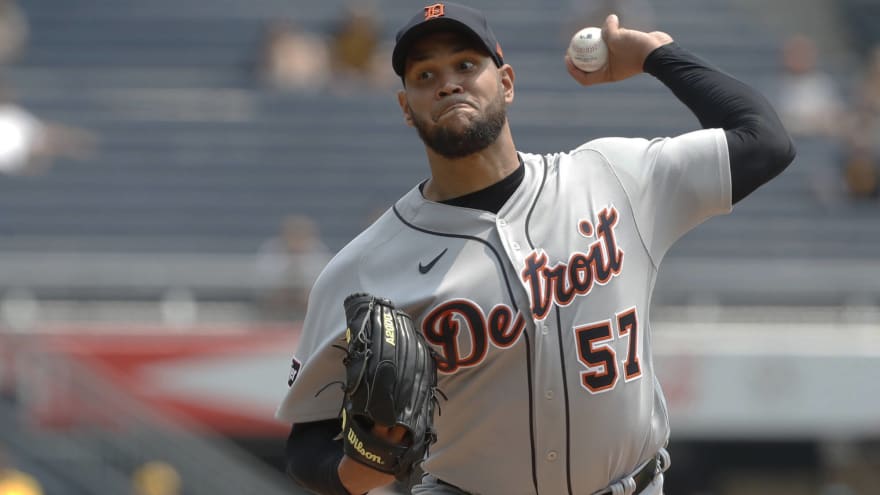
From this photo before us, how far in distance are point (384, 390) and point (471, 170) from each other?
67 cm

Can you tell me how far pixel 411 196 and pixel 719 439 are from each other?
7578 millimetres

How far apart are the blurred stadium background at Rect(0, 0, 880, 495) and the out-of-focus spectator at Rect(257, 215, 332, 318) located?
20 millimetres

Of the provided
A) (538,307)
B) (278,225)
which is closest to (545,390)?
(538,307)

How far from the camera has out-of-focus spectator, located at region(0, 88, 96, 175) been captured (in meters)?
11.5

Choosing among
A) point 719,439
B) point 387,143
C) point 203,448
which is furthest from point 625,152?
point 387,143

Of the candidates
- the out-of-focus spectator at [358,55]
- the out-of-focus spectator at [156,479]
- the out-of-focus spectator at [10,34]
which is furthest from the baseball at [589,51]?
the out-of-focus spectator at [10,34]

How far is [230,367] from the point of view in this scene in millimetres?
9672

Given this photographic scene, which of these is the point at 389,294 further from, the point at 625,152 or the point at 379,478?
the point at 625,152

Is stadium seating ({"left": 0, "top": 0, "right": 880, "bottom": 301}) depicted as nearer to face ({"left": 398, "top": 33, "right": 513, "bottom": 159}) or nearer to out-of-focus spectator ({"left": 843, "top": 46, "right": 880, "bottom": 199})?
out-of-focus spectator ({"left": 843, "top": 46, "right": 880, "bottom": 199})

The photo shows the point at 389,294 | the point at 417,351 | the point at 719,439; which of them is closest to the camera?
the point at 417,351

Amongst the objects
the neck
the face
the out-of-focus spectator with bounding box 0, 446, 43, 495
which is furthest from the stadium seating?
the face

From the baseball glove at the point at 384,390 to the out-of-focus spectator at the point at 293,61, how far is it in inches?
386

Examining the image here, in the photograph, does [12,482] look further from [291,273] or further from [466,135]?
[466,135]

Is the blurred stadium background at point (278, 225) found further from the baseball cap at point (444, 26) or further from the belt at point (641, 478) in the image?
the baseball cap at point (444, 26)
